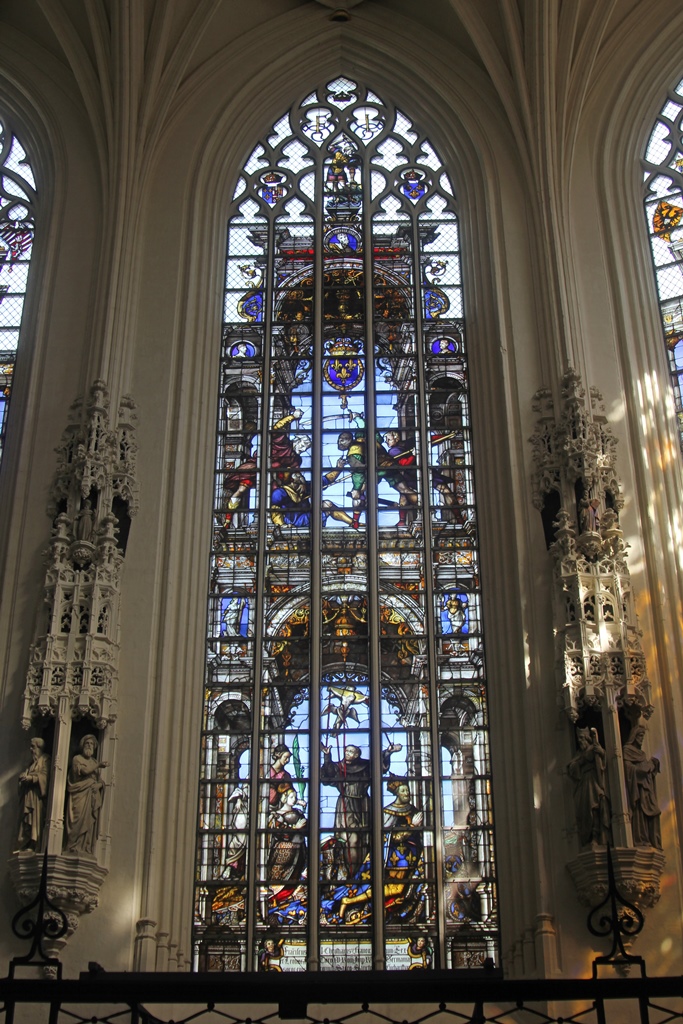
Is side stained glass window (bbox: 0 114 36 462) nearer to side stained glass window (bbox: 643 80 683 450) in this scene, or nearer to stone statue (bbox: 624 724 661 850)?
side stained glass window (bbox: 643 80 683 450)

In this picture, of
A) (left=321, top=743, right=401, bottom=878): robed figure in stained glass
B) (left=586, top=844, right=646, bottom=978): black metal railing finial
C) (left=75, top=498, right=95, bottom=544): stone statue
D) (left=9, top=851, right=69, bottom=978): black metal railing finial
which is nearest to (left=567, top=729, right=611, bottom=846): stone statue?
(left=586, top=844, right=646, bottom=978): black metal railing finial

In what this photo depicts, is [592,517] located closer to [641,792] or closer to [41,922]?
[641,792]

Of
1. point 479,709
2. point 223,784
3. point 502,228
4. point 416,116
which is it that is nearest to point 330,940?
point 223,784

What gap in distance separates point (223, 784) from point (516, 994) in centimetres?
532

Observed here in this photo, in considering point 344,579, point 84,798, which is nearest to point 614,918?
point 344,579

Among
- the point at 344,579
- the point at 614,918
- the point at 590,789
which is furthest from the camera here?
the point at 344,579

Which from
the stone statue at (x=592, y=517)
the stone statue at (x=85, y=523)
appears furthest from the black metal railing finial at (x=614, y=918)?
the stone statue at (x=85, y=523)

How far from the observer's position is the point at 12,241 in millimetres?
17516

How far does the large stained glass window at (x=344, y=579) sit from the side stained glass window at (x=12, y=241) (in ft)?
8.19

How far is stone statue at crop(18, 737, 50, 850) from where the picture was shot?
12.8 meters

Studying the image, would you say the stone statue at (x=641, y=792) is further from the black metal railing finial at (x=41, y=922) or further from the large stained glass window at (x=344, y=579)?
the black metal railing finial at (x=41, y=922)

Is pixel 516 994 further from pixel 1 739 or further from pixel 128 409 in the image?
pixel 128 409

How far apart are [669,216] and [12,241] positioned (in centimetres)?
813

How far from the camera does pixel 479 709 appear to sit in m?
14.2
